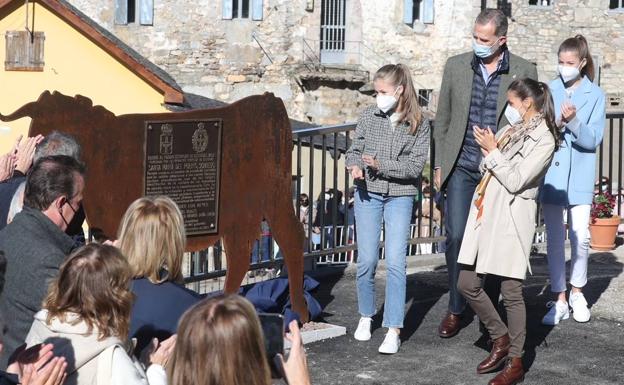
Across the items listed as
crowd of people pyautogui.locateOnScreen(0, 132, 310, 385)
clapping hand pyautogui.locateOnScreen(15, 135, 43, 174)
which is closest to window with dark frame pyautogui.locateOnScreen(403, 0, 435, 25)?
clapping hand pyautogui.locateOnScreen(15, 135, 43, 174)

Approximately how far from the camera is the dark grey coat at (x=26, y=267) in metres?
5.30

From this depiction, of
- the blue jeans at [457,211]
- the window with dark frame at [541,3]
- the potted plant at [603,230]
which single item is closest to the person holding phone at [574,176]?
the blue jeans at [457,211]

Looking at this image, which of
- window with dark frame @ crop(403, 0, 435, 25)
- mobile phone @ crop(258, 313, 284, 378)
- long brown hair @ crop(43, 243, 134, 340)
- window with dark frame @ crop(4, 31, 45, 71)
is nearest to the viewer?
mobile phone @ crop(258, 313, 284, 378)

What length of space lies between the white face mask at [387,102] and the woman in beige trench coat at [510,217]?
845 millimetres

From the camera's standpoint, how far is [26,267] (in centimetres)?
536

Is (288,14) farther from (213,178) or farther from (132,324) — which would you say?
(132,324)

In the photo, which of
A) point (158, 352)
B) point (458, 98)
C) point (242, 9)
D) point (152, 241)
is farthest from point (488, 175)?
point (242, 9)

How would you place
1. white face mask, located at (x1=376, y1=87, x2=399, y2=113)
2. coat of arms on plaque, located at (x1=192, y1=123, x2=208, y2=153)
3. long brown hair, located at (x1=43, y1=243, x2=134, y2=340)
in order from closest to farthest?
long brown hair, located at (x1=43, y1=243, x2=134, y2=340), coat of arms on plaque, located at (x1=192, y1=123, x2=208, y2=153), white face mask, located at (x1=376, y1=87, x2=399, y2=113)

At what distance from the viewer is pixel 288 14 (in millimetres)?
37375

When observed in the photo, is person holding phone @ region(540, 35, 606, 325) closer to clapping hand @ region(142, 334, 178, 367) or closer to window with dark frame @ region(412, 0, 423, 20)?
clapping hand @ region(142, 334, 178, 367)

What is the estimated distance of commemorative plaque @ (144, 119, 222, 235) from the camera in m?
7.56

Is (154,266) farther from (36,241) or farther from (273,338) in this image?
(273,338)

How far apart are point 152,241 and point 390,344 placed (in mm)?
2799

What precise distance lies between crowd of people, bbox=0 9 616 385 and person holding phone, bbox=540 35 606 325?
0.04 ft
